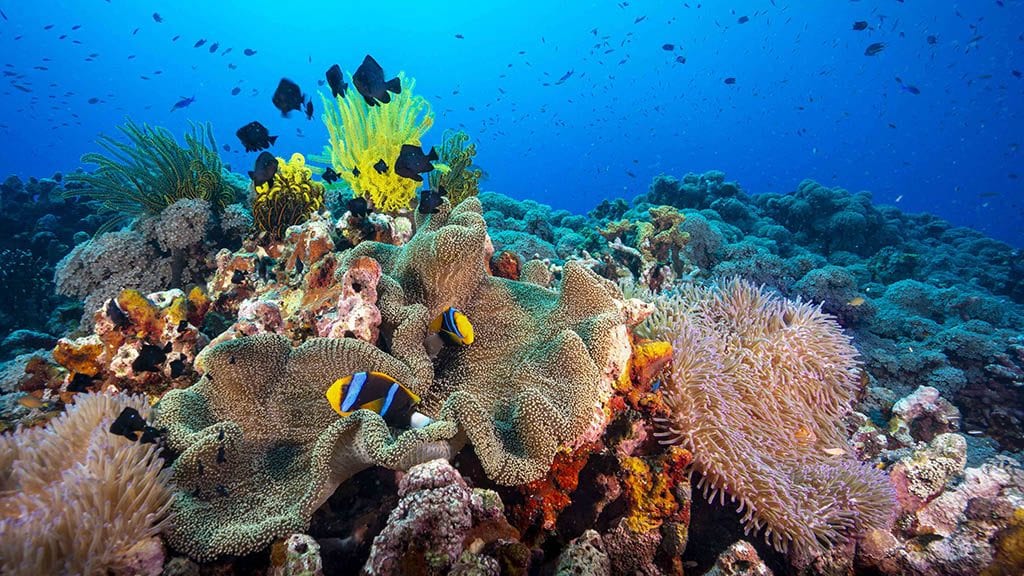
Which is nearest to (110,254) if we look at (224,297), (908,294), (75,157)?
(224,297)

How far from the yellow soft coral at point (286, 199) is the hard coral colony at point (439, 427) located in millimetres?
32

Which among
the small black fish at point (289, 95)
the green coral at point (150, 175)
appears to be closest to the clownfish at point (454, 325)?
the small black fish at point (289, 95)

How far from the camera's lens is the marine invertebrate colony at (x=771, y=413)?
9.14ft

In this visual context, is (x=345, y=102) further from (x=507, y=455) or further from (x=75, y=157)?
(x=75, y=157)

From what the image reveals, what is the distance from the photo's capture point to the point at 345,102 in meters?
5.77

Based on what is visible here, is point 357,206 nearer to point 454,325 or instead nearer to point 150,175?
point 454,325

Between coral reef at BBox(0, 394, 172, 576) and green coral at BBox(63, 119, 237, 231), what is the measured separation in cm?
363

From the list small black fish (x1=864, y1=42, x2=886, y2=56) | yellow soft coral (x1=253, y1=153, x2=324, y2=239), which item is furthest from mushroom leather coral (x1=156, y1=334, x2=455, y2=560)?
small black fish (x1=864, y1=42, x2=886, y2=56)

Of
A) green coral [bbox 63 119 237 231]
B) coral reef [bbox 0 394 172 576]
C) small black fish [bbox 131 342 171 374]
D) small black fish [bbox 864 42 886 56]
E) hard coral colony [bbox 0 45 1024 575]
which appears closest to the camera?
coral reef [bbox 0 394 172 576]

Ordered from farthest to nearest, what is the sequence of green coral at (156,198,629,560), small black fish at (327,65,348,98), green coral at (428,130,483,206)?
green coral at (428,130,483,206)
small black fish at (327,65,348,98)
green coral at (156,198,629,560)

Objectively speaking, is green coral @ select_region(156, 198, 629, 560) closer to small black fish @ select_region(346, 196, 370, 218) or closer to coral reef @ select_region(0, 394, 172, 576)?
coral reef @ select_region(0, 394, 172, 576)

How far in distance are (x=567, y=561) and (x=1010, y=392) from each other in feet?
24.8

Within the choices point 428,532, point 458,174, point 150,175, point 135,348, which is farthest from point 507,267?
point 150,175

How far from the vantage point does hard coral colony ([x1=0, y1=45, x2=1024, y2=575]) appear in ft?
6.90
